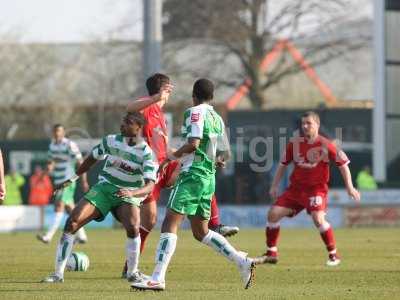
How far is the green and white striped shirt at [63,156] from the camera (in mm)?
23906

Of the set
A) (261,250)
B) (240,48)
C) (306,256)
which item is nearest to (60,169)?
(261,250)

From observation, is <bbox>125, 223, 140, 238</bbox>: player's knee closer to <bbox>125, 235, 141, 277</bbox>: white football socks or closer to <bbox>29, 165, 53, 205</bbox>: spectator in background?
<bbox>125, 235, 141, 277</bbox>: white football socks

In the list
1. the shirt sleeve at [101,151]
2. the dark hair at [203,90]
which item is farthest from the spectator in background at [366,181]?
the dark hair at [203,90]

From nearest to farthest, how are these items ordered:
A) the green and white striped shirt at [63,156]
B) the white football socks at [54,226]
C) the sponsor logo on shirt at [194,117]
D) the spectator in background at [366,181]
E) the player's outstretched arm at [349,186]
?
the sponsor logo on shirt at [194,117] → the player's outstretched arm at [349,186] → the white football socks at [54,226] → the green and white striped shirt at [63,156] → the spectator in background at [366,181]

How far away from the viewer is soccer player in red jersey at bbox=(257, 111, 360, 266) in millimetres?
17766

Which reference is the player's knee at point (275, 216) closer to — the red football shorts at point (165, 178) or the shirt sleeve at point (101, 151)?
the red football shorts at point (165, 178)

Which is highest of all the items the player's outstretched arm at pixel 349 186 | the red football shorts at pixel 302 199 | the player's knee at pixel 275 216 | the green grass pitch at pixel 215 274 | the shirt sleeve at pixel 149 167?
the shirt sleeve at pixel 149 167

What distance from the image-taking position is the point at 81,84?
68250 mm

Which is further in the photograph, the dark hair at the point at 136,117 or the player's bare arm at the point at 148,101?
the player's bare arm at the point at 148,101

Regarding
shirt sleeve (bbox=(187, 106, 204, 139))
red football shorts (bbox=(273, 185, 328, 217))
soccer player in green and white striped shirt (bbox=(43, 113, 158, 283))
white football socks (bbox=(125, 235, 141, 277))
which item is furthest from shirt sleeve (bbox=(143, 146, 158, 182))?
red football shorts (bbox=(273, 185, 328, 217))

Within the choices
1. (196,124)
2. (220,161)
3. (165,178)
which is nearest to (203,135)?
(196,124)

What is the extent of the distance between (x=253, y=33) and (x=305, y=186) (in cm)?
3907

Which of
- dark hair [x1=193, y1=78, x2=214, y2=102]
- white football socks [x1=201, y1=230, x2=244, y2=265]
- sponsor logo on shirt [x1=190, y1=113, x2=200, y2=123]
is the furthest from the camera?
white football socks [x1=201, y1=230, x2=244, y2=265]

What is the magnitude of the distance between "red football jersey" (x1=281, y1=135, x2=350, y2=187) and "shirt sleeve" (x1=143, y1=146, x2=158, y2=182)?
4.58 m
